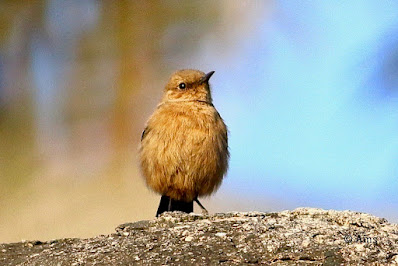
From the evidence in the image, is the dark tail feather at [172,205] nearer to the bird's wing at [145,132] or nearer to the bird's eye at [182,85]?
the bird's wing at [145,132]

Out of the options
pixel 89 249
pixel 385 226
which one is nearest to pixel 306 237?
pixel 385 226

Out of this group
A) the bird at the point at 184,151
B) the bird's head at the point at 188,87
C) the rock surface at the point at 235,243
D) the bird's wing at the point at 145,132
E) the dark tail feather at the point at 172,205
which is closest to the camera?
the rock surface at the point at 235,243

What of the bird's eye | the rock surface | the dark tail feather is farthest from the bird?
the rock surface

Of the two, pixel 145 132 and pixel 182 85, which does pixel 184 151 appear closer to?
pixel 145 132

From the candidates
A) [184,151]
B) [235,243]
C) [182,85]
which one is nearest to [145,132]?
[184,151]

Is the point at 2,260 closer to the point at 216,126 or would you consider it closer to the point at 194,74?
the point at 216,126

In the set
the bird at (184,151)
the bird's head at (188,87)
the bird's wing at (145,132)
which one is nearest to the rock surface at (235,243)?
the bird at (184,151)
